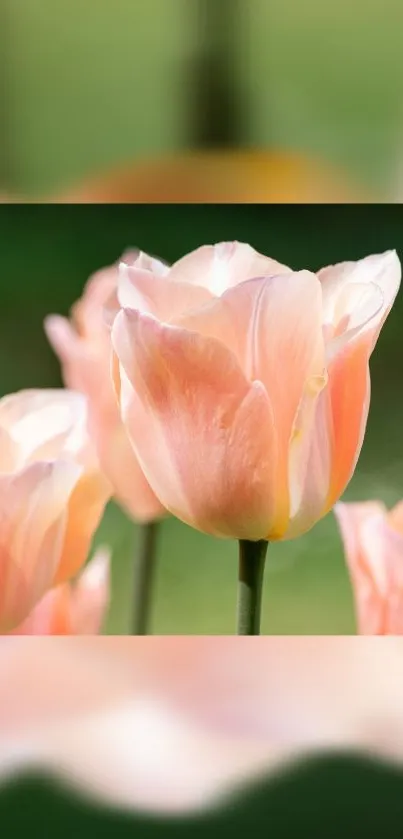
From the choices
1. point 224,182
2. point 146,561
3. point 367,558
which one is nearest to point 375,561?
point 367,558

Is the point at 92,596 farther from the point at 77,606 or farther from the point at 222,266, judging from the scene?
the point at 222,266

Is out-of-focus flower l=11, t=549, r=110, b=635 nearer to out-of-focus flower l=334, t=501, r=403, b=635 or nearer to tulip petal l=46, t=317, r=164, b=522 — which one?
tulip petal l=46, t=317, r=164, b=522

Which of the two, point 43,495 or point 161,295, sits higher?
point 161,295

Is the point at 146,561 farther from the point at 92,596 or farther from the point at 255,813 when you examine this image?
Answer: the point at 255,813

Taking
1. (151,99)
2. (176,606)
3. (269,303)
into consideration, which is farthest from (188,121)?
(176,606)

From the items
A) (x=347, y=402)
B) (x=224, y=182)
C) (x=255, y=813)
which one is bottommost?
(x=255, y=813)

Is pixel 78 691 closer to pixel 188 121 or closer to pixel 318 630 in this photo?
pixel 318 630

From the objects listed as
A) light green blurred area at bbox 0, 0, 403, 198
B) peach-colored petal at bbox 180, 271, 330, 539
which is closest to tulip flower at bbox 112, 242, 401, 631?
peach-colored petal at bbox 180, 271, 330, 539
